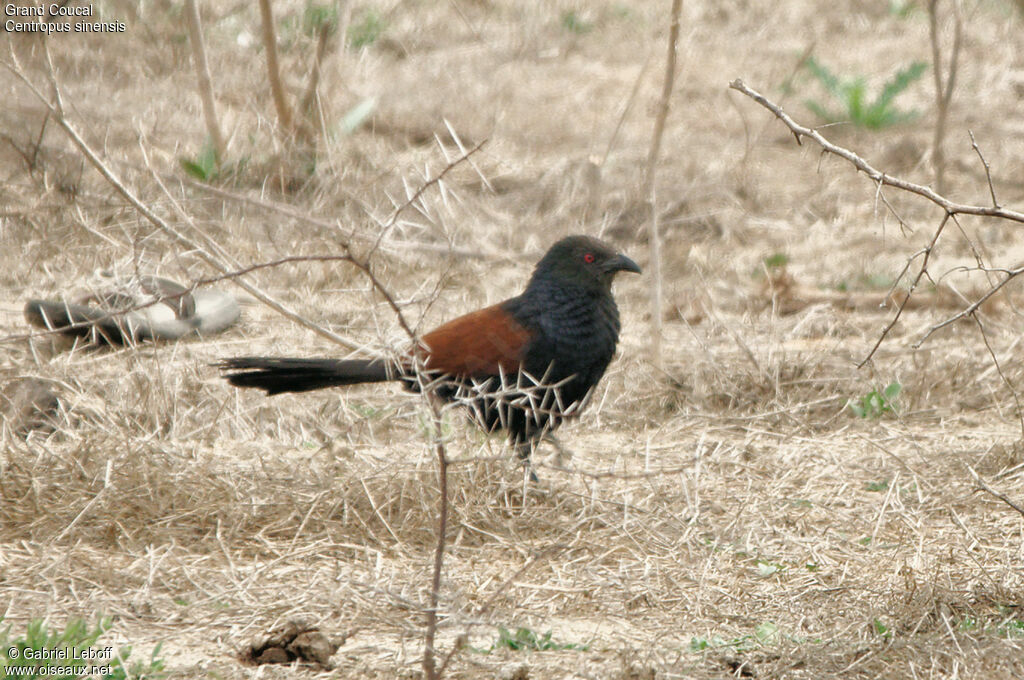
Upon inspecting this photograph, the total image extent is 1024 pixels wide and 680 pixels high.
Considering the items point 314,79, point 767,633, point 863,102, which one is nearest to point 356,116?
point 314,79

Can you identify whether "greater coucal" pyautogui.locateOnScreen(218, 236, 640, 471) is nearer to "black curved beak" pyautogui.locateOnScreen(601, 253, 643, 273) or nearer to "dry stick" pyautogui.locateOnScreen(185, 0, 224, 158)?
"black curved beak" pyautogui.locateOnScreen(601, 253, 643, 273)

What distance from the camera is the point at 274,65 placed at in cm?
643

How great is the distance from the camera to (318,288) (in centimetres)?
589

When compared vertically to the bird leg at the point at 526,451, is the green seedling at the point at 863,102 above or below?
above

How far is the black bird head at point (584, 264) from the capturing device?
14.2ft

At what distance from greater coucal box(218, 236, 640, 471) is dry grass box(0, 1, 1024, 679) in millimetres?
171

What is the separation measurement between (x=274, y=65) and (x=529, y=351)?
9.95ft

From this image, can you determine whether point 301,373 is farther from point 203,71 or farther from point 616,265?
point 203,71

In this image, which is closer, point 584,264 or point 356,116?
point 584,264

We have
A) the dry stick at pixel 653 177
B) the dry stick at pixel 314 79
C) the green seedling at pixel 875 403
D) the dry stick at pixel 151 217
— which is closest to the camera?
the dry stick at pixel 151 217

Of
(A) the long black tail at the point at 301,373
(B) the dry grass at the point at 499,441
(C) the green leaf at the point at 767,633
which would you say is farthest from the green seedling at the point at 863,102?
(C) the green leaf at the point at 767,633

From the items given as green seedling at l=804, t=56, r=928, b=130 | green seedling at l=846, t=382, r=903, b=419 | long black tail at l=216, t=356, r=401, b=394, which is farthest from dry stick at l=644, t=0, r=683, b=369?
green seedling at l=804, t=56, r=928, b=130

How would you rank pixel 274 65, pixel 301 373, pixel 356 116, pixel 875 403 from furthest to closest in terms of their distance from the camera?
pixel 356 116, pixel 274 65, pixel 875 403, pixel 301 373

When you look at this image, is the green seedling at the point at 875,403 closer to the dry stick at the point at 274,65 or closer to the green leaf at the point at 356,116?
the dry stick at the point at 274,65
